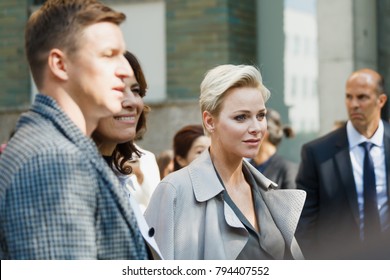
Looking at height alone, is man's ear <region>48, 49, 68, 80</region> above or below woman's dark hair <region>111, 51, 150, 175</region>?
above

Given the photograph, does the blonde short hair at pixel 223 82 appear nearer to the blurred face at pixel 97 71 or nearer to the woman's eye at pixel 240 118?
the woman's eye at pixel 240 118

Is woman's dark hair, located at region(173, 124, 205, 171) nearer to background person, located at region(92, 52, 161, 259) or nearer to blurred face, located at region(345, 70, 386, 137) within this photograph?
blurred face, located at region(345, 70, 386, 137)

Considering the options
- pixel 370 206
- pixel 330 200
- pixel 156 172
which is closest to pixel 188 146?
pixel 156 172

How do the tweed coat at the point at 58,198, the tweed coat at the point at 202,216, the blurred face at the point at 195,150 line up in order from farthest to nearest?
the blurred face at the point at 195,150 → the tweed coat at the point at 202,216 → the tweed coat at the point at 58,198

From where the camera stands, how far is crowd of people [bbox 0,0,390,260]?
182 cm

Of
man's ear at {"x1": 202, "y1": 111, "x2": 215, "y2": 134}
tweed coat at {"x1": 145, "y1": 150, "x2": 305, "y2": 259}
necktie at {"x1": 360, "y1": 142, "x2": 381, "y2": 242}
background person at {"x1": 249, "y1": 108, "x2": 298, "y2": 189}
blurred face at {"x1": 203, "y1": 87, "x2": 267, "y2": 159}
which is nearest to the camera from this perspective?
tweed coat at {"x1": 145, "y1": 150, "x2": 305, "y2": 259}

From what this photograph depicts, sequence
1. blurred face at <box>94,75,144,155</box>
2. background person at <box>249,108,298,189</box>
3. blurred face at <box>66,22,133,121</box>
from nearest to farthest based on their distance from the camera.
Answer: blurred face at <box>66,22,133,121</box>, blurred face at <box>94,75,144,155</box>, background person at <box>249,108,298,189</box>

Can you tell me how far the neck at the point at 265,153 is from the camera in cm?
673

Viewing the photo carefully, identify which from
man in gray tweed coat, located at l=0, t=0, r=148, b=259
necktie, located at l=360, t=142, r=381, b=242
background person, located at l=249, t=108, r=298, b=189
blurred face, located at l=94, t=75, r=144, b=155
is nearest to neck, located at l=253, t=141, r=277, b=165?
background person, located at l=249, t=108, r=298, b=189

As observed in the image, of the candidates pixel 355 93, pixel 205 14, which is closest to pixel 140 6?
pixel 205 14

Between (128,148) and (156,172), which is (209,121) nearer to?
(128,148)

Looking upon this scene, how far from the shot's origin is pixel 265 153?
677cm

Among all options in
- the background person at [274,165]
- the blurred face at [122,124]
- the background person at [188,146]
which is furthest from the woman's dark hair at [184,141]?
the blurred face at [122,124]

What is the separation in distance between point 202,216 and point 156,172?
74.7 inches
